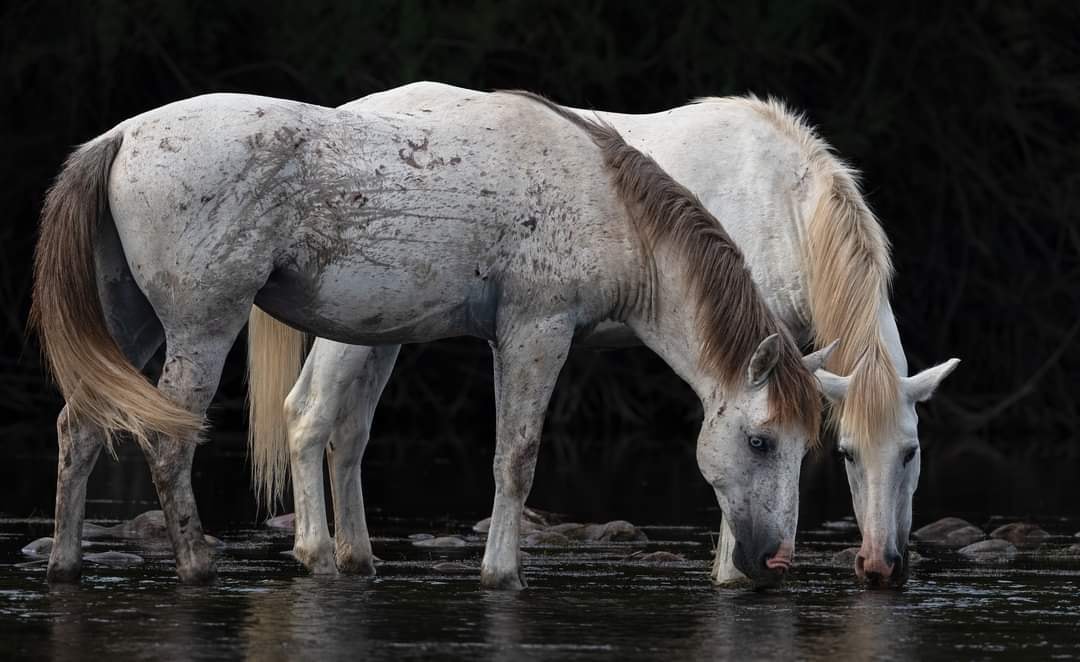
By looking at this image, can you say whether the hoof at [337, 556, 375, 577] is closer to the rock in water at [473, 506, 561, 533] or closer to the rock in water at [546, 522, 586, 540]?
the rock in water at [473, 506, 561, 533]

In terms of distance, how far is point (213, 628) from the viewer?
16.4 ft

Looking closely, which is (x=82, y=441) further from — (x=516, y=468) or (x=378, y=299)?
(x=516, y=468)

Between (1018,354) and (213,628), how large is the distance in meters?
13.0

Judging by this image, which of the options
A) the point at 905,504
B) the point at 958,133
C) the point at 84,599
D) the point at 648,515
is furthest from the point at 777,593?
the point at 958,133

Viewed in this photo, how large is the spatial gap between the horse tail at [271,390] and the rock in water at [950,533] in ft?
9.62

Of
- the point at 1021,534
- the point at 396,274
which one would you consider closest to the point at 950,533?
the point at 1021,534

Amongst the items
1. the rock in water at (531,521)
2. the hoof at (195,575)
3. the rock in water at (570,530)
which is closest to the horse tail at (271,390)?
the rock in water at (531,521)

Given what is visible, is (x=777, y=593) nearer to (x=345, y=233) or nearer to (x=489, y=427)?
(x=345, y=233)

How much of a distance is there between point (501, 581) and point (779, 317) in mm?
1740

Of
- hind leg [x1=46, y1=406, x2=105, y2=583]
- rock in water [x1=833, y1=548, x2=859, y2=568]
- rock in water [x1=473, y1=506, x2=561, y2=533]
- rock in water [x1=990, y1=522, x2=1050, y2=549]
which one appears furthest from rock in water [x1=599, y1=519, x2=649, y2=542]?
hind leg [x1=46, y1=406, x2=105, y2=583]

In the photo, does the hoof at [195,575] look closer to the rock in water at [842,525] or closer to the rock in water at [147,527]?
the rock in water at [147,527]

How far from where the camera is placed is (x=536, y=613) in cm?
555

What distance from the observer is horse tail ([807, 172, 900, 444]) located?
655 centimetres

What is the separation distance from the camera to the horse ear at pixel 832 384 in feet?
21.6
